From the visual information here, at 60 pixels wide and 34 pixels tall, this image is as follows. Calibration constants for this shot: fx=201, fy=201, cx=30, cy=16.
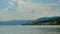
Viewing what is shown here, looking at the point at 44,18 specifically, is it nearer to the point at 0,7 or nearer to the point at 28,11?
the point at 28,11

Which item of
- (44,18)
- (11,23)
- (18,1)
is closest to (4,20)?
(11,23)

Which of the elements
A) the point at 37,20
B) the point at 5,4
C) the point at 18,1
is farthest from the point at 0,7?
the point at 37,20

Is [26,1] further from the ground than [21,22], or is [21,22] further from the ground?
[26,1]

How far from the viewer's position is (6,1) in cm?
638

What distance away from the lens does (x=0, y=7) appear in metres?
6.52

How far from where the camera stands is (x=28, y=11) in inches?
255

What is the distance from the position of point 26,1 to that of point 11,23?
845 millimetres

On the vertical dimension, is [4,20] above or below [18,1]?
below

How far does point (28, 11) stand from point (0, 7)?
92 cm

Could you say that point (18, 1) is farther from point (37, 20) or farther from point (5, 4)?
point (37, 20)

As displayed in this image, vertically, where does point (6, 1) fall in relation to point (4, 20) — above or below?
above

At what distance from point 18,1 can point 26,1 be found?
264mm

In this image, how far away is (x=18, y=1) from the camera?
20.7ft

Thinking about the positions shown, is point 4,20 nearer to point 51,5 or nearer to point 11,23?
point 11,23
